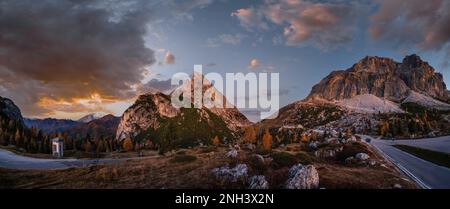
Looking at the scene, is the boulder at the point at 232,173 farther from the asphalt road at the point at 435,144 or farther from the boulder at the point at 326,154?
the asphalt road at the point at 435,144

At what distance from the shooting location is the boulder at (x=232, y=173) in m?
22.8

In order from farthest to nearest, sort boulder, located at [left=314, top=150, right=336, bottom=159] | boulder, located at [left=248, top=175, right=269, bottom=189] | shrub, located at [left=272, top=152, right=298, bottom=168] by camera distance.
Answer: boulder, located at [left=314, top=150, right=336, bottom=159] → shrub, located at [left=272, top=152, right=298, bottom=168] → boulder, located at [left=248, top=175, right=269, bottom=189]

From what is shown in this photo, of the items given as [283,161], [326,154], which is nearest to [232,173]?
[283,161]

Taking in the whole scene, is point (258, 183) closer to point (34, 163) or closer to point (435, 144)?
point (34, 163)

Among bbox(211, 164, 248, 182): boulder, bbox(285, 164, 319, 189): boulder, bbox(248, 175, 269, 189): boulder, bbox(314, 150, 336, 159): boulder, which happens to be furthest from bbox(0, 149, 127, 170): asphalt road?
bbox(285, 164, 319, 189): boulder

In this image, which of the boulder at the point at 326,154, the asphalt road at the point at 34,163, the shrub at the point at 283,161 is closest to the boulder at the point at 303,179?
the shrub at the point at 283,161

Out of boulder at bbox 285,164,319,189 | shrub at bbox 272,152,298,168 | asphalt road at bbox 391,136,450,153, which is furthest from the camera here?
asphalt road at bbox 391,136,450,153

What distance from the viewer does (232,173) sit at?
23.7m

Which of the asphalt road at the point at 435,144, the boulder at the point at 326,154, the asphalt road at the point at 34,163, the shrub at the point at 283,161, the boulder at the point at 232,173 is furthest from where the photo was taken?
the asphalt road at the point at 435,144

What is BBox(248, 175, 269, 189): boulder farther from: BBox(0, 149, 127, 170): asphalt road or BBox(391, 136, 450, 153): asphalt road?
BBox(391, 136, 450, 153): asphalt road

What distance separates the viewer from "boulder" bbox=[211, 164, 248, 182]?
→ 2278 centimetres
